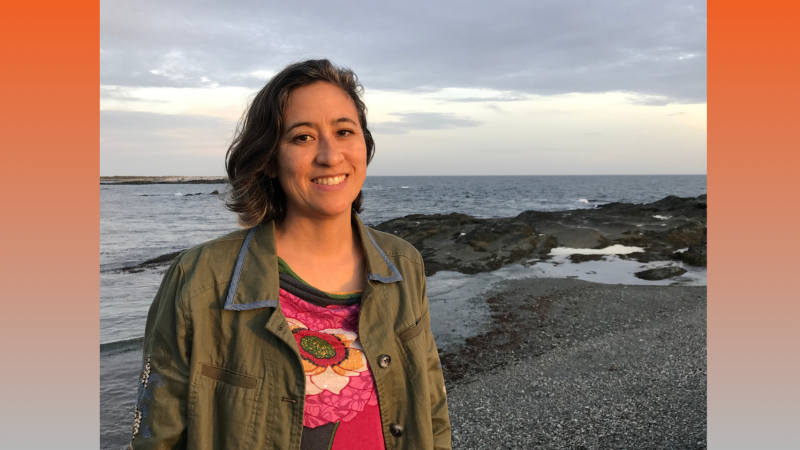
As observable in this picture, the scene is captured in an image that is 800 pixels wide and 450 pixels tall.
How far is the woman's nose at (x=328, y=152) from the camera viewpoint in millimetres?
2268

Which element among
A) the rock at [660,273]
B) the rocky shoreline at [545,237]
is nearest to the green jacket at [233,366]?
the rocky shoreline at [545,237]

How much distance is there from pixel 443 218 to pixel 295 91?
96.2ft

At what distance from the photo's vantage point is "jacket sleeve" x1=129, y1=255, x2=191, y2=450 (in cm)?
204

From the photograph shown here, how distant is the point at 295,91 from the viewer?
2.34 meters

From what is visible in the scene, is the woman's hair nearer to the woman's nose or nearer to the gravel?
the woman's nose

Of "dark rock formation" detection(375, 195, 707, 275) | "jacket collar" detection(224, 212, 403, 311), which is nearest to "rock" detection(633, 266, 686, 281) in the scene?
"dark rock formation" detection(375, 195, 707, 275)

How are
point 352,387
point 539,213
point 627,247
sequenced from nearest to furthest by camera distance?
point 352,387
point 627,247
point 539,213

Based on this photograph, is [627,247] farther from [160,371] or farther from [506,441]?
[160,371]

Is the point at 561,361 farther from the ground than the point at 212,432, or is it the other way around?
the point at 212,432

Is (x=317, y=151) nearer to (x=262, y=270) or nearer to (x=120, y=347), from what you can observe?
(x=262, y=270)

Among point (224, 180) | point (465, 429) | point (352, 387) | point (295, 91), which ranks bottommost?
point (465, 429)

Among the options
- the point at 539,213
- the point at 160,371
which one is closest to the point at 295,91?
the point at 160,371

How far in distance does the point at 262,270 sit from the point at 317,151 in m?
0.58

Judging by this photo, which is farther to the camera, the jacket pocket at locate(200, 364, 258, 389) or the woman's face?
the woman's face
